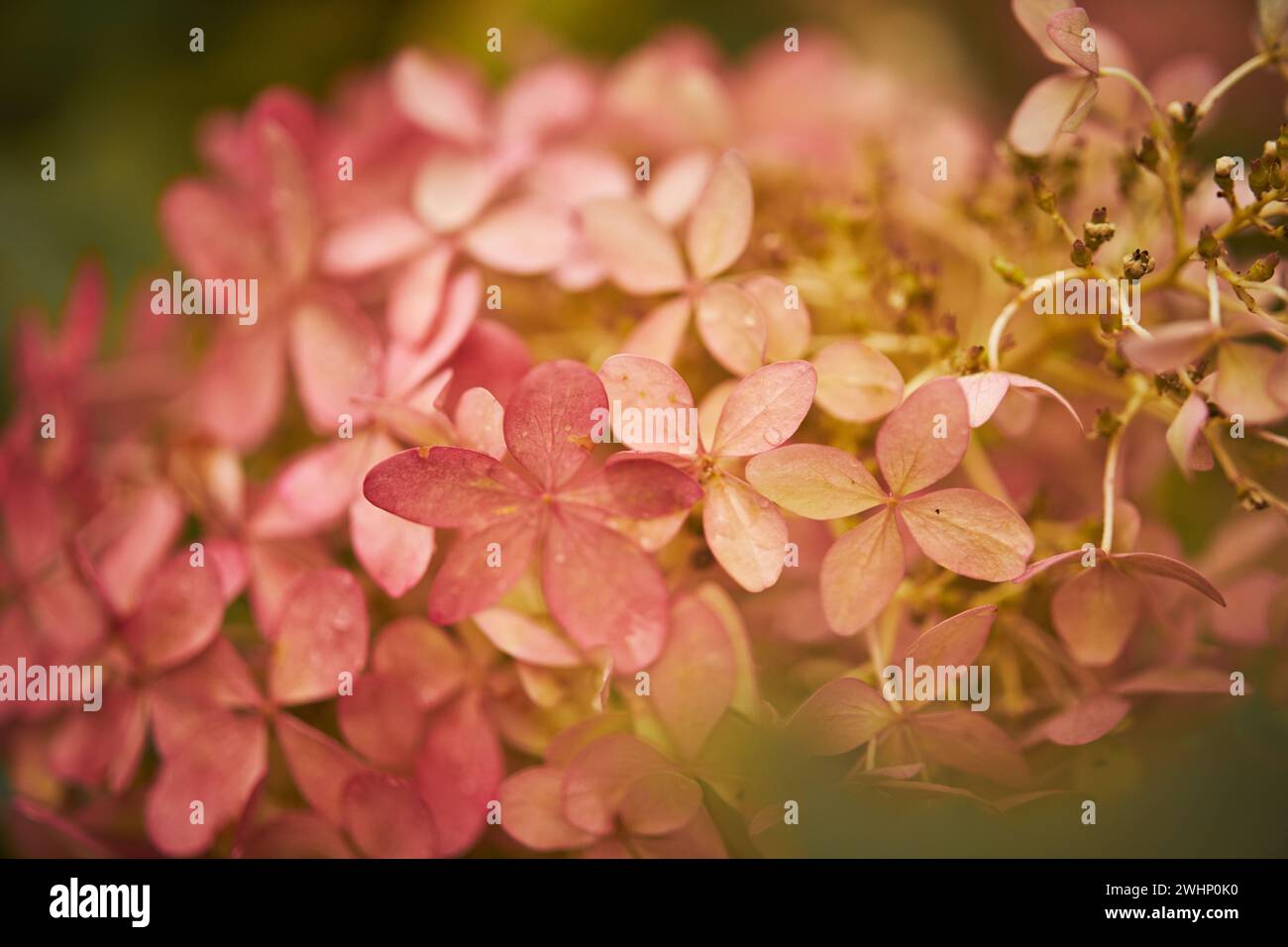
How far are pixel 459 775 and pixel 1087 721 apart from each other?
1.06ft

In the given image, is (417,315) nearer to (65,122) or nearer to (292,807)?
(292,807)

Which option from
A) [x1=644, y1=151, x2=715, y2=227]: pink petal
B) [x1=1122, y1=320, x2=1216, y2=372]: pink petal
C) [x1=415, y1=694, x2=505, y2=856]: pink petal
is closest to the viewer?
[x1=1122, y1=320, x2=1216, y2=372]: pink petal

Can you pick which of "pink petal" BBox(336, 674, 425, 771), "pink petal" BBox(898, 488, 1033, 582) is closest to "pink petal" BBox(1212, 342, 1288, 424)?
"pink petal" BBox(898, 488, 1033, 582)

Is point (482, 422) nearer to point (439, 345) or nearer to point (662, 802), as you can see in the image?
point (439, 345)

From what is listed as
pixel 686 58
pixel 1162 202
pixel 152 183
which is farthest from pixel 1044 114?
pixel 152 183

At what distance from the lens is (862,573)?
0.45 meters

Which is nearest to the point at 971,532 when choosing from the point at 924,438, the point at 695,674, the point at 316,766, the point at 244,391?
the point at 924,438

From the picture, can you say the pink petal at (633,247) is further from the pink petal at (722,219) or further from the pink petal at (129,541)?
the pink petal at (129,541)

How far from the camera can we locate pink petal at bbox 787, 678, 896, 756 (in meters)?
0.45

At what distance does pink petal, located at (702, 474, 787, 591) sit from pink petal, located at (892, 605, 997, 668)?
78mm

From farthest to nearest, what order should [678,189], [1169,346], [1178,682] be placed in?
[678,189] → [1178,682] → [1169,346]

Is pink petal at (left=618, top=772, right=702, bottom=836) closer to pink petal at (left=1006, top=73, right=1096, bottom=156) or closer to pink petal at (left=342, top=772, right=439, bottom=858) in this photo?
pink petal at (left=342, top=772, right=439, bottom=858)

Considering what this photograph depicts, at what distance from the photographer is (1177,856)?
1.74 ft

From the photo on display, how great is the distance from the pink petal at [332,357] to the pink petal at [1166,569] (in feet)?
1.34
